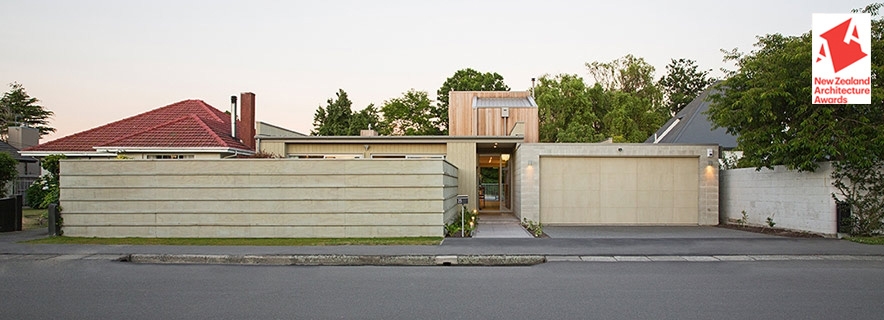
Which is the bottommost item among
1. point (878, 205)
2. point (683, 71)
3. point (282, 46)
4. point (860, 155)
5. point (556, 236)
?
point (556, 236)

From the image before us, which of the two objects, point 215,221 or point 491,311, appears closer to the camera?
point 491,311

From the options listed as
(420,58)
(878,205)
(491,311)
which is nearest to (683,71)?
(420,58)

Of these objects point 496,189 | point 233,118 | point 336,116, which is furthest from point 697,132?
point 336,116

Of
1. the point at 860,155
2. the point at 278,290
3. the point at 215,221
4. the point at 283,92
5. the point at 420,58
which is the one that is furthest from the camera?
the point at 420,58

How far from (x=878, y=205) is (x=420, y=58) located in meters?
22.0

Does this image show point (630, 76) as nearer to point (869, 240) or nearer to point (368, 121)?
point (368, 121)

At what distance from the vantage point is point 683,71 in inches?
2272

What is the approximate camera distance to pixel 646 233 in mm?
15242

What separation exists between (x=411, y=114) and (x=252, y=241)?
39.2m

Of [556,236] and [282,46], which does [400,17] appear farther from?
[556,236]

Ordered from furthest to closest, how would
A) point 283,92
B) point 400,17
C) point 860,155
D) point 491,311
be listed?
point 283,92, point 400,17, point 860,155, point 491,311

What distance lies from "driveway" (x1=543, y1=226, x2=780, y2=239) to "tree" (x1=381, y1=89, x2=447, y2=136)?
3488cm

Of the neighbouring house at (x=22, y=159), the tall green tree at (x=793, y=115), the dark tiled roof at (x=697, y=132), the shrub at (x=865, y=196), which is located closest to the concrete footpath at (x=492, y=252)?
the shrub at (x=865, y=196)

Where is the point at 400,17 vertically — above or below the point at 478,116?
above
